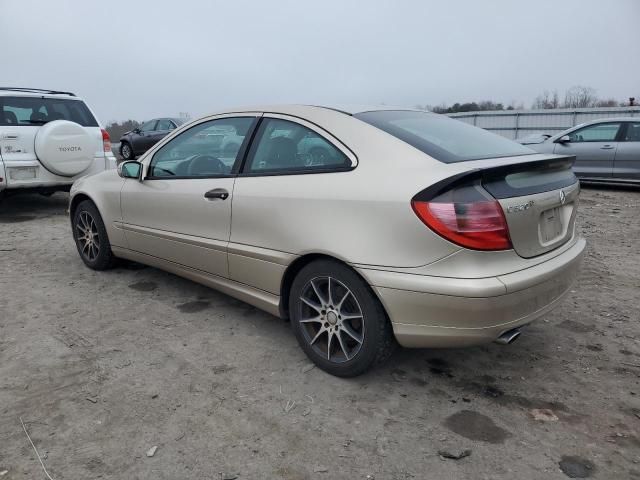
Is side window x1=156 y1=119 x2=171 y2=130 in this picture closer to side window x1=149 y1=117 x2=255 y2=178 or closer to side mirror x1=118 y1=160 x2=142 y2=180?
side mirror x1=118 y1=160 x2=142 y2=180

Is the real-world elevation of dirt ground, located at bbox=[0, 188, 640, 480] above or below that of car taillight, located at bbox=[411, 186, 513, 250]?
below

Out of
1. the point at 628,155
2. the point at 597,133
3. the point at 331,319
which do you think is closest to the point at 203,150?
the point at 331,319

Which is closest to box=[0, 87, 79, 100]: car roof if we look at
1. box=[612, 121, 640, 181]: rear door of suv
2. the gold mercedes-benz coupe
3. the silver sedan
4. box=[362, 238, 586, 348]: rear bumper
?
the gold mercedes-benz coupe

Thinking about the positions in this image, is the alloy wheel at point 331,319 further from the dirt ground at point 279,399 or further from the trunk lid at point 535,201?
the trunk lid at point 535,201

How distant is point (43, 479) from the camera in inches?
80.5

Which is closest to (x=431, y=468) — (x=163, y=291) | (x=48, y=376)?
(x=48, y=376)

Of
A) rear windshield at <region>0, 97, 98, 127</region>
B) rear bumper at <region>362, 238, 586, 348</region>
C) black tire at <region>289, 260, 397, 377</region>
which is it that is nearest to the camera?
rear bumper at <region>362, 238, 586, 348</region>

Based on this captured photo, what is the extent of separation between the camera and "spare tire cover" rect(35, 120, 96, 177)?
22.1 feet

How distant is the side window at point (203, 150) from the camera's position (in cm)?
339

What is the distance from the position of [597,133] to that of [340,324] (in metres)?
9.59

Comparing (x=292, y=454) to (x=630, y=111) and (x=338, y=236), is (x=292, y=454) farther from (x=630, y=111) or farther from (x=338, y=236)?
(x=630, y=111)

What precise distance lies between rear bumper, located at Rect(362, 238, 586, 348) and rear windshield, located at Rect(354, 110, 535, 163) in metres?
0.66

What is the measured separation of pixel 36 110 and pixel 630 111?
1702 cm

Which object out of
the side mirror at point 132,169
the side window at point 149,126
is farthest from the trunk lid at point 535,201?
the side window at point 149,126
